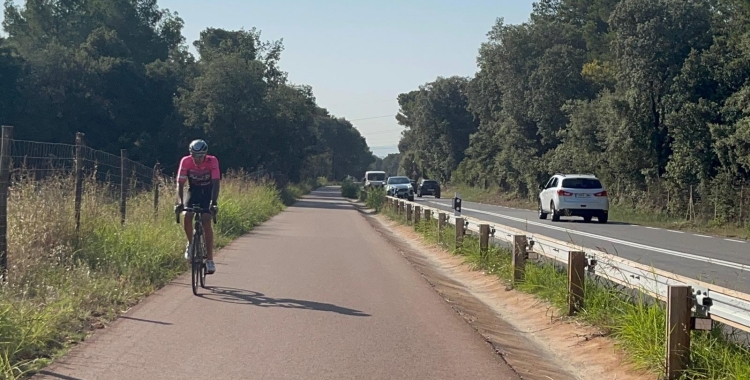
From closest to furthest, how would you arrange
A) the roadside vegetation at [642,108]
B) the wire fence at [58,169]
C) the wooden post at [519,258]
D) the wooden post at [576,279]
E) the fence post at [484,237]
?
the wooden post at [576,279] < the wire fence at [58,169] < the wooden post at [519,258] < the fence post at [484,237] < the roadside vegetation at [642,108]

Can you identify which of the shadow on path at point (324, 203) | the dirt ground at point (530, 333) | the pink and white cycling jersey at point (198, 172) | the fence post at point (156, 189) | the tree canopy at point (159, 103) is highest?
the tree canopy at point (159, 103)

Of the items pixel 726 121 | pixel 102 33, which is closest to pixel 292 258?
pixel 726 121

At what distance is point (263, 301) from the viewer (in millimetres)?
10305

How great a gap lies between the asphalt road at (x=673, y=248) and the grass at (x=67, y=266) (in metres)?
6.01

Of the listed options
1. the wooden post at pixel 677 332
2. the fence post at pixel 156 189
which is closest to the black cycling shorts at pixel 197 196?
the wooden post at pixel 677 332

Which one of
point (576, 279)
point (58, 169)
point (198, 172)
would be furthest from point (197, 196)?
point (576, 279)

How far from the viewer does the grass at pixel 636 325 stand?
6688mm

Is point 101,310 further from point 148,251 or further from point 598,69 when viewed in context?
point 598,69

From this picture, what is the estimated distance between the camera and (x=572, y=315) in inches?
383

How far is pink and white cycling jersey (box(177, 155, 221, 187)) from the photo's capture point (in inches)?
436

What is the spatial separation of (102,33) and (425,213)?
42876 millimetres

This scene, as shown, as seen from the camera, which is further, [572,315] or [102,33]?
[102,33]

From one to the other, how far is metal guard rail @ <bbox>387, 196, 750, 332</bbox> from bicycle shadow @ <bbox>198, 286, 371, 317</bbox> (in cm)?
257

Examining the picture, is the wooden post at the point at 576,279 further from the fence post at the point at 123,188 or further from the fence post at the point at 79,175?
the fence post at the point at 123,188
